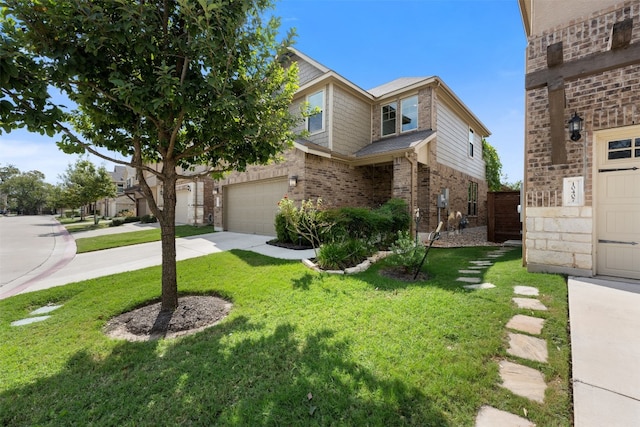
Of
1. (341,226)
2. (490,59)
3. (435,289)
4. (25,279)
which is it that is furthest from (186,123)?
(490,59)

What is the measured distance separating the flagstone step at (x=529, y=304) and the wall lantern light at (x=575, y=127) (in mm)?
3323

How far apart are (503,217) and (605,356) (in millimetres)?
9249

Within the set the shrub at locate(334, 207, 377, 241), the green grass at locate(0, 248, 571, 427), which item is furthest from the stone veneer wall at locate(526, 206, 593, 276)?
the shrub at locate(334, 207, 377, 241)

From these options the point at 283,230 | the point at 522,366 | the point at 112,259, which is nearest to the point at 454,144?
the point at 283,230

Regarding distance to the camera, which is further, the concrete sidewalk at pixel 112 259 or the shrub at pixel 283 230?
the shrub at pixel 283 230

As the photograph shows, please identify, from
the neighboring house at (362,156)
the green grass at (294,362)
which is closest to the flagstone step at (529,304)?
the green grass at (294,362)

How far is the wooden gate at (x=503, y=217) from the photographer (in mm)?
10289

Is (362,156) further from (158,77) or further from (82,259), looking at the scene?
(82,259)

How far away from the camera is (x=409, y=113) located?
467 inches

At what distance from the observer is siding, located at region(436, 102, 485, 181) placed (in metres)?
11.9

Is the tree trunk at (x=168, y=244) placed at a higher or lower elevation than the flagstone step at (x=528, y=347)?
higher

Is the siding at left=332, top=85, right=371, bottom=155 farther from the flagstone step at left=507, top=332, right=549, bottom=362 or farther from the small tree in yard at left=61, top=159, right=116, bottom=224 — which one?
the small tree in yard at left=61, top=159, right=116, bottom=224

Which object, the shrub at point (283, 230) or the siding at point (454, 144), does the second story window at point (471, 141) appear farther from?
the shrub at point (283, 230)

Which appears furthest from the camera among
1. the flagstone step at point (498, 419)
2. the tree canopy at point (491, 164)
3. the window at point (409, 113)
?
the tree canopy at point (491, 164)
